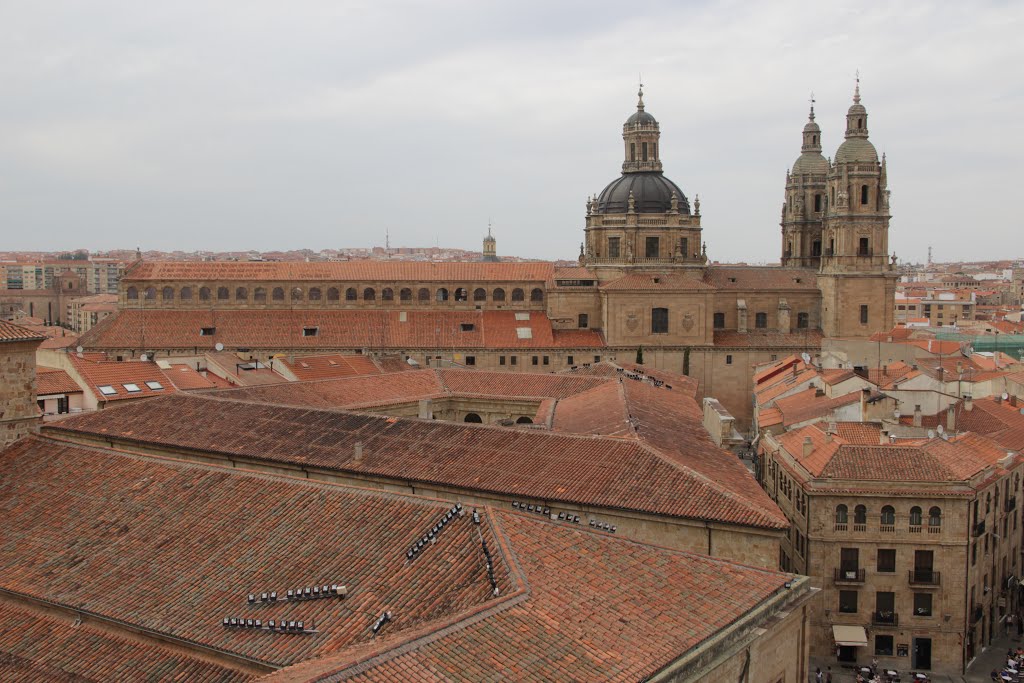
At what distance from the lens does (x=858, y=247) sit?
75.2 m

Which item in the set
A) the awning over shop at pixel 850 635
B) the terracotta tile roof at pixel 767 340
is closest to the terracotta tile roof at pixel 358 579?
the awning over shop at pixel 850 635

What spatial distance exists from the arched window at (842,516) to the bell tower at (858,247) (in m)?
42.2

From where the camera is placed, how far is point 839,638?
33.3 m

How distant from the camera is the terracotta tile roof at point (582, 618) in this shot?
42.5ft

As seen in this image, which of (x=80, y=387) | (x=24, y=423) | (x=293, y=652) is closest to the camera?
(x=293, y=652)

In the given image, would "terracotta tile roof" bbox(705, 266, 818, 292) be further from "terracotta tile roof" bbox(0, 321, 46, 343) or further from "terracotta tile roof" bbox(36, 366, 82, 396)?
"terracotta tile roof" bbox(0, 321, 46, 343)

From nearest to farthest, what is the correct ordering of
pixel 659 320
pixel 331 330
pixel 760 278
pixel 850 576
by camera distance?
pixel 850 576, pixel 331 330, pixel 659 320, pixel 760 278

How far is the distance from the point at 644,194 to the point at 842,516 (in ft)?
154

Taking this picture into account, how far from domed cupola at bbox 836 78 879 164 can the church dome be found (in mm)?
11880

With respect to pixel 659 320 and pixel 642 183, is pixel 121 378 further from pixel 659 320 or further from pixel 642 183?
pixel 642 183

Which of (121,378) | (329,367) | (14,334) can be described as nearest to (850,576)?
(14,334)

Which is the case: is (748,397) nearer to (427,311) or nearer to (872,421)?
(427,311)

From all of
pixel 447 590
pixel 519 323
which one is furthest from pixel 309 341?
pixel 447 590

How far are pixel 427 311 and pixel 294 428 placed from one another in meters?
40.4
